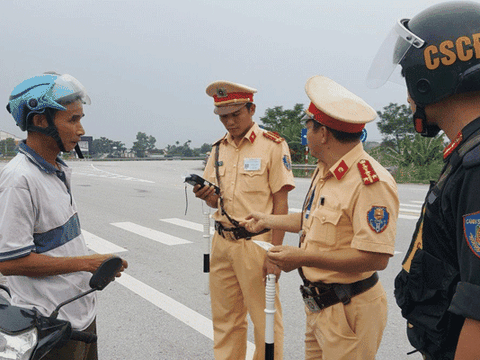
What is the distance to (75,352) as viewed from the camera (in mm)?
2031

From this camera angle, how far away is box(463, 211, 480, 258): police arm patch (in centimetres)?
112

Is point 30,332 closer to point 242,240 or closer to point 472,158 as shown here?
point 472,158

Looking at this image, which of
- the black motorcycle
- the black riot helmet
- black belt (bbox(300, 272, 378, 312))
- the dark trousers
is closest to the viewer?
the black riot helmet

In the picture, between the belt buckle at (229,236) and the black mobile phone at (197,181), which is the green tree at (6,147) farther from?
the belt buckle at (229,236)

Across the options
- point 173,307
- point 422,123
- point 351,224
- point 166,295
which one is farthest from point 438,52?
point 166,295

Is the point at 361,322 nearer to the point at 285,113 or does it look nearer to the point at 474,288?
the point at 474,288

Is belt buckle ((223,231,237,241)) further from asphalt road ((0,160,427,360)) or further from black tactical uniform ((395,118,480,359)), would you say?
black tactical uniform ((395,118,480,359))

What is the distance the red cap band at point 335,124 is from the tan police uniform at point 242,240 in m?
1.05

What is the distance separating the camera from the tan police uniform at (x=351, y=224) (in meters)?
1.98

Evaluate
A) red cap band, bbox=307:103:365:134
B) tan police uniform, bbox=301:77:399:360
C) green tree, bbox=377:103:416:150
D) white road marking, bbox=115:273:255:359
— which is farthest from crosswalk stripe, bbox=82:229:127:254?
green tree, bbox=377:103:416:150

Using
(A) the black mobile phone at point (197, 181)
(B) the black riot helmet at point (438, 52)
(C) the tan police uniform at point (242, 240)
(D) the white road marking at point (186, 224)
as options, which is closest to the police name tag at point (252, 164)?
(C) the tan police uniform at point (242, 240)

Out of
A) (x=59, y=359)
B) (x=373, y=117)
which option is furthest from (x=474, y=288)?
(x=59, y=359)

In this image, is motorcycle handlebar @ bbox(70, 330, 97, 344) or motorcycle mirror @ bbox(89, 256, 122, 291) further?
motorcycle handlebar @ bbox(70, 330, 97, 344)

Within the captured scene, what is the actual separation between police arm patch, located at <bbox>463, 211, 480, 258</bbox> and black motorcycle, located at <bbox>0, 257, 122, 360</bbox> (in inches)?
52.0
